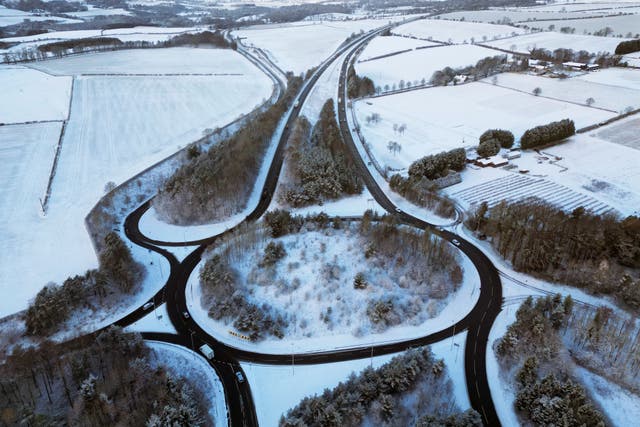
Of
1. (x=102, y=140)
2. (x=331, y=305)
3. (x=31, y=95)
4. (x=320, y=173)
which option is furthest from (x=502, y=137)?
(x=31, y=95)

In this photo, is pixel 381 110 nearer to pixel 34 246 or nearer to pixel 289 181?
pixel 289 181

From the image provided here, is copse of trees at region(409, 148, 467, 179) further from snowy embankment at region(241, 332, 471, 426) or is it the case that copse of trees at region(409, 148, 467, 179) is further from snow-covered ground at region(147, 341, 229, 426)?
snow-covered ground at region(147, 341, 229, 426)

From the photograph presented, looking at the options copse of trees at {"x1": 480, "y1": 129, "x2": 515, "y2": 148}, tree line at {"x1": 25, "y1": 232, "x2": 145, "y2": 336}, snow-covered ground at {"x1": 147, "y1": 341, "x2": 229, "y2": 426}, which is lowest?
snow-covered ground at {"x1": 147, "y1": 341, "x2": 229, "y2": 426}

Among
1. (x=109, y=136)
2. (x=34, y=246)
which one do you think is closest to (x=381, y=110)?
(x=109, y=136)

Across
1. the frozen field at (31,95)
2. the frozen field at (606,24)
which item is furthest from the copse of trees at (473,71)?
the frozen field at (31,95)

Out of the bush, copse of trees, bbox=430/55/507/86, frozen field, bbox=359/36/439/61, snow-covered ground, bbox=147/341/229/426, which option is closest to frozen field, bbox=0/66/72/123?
snow-covered ground, bbox=147/341/229/426

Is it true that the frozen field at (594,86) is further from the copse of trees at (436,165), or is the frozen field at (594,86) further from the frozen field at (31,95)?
the frozen field at (31,95)

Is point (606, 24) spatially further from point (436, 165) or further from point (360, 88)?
point (436, 165)
